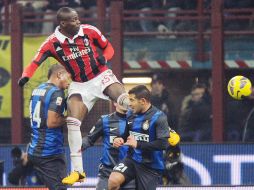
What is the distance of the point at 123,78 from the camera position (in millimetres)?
18062

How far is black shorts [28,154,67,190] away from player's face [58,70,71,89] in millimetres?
779

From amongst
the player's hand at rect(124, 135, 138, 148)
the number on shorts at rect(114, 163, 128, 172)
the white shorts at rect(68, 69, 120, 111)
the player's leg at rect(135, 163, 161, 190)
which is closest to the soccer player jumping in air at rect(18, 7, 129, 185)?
the white shorts at rect(68, 69, 120, 111)

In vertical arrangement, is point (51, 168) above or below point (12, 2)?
below

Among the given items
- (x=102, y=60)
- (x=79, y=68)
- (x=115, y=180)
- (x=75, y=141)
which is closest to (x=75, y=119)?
(x=75, y=141)

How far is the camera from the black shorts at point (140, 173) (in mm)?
13883

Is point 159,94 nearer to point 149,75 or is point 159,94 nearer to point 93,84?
point 149,75

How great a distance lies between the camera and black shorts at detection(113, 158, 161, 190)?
13.9 meters

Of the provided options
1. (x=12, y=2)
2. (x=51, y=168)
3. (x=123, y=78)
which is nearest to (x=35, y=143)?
(x=51, y=168)

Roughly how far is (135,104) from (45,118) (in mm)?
999

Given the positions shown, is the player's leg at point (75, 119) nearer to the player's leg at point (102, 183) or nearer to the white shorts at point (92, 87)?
the white shorts at point (92, 87)

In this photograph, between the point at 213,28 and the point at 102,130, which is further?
the point at 213,28

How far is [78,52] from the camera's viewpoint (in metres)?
14.0

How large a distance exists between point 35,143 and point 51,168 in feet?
1.08

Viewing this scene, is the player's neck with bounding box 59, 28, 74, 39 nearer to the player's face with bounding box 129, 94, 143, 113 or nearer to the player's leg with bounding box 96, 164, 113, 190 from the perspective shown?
the player's face with bounding box 129, 94, 143, 113
